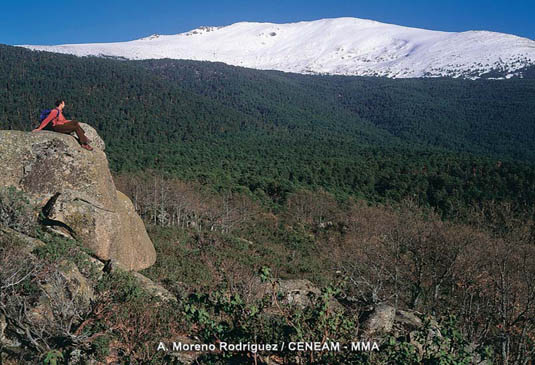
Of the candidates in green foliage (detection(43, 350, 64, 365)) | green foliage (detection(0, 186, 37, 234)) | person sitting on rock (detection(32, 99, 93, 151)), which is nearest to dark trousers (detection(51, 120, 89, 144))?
person sitting on rock (detection(32, 99, 93, 151))

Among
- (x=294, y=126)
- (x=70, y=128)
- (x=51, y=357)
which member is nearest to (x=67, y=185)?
(x=70, y=128)

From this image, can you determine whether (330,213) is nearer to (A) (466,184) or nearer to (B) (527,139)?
(A) (466,184)

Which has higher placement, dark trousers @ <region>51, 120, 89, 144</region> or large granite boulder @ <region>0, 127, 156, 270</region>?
dark trousers @ <region>51, 120, 89, 144</region>

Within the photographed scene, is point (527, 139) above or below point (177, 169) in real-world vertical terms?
above

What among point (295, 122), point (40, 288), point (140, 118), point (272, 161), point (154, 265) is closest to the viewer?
point (40, 288)

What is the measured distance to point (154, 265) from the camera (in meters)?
10.8

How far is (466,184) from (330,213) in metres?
27.1

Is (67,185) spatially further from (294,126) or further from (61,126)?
(294,126)

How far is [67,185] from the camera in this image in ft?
29.7

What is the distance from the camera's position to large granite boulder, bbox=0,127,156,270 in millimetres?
8531

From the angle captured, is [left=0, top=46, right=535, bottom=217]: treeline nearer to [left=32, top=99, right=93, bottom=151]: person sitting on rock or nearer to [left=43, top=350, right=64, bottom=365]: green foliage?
[left=32, top=99, right=93, bottom=151]: person sitting on rock

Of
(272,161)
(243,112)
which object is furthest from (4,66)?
(272,161)

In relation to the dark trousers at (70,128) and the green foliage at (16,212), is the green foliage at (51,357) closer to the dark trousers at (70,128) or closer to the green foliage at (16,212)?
the green foliage at (16,212)

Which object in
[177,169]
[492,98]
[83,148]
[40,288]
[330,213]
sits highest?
[492,98]
